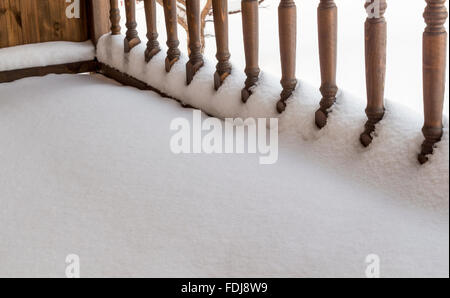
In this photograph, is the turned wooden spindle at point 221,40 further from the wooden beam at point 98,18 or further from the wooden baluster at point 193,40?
the wooden beam at point 98,18

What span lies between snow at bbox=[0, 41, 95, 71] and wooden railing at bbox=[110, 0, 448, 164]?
0.50m

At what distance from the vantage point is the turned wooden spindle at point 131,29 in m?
2.28

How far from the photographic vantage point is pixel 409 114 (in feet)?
4.31

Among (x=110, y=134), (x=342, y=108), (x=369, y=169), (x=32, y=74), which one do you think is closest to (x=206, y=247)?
(x=369, y=169)

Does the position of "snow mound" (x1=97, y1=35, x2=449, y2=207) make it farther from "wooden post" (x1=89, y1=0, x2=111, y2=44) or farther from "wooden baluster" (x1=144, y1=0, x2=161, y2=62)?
"wooden post" (x1=89, y1=0, x2=111, y2=44)

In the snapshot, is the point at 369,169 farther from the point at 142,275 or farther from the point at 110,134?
the point at 110,134

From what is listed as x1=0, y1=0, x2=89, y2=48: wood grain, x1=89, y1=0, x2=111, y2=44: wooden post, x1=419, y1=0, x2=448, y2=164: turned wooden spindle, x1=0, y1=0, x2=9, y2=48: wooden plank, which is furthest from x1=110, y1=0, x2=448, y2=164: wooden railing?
x1=0, y1=0, x2=9, y2=48: wooden plank

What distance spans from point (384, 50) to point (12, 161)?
99 centimetres

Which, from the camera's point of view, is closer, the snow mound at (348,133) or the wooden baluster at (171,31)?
the snow mound at (348,133)

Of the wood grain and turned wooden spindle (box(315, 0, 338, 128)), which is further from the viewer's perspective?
the wood grain
